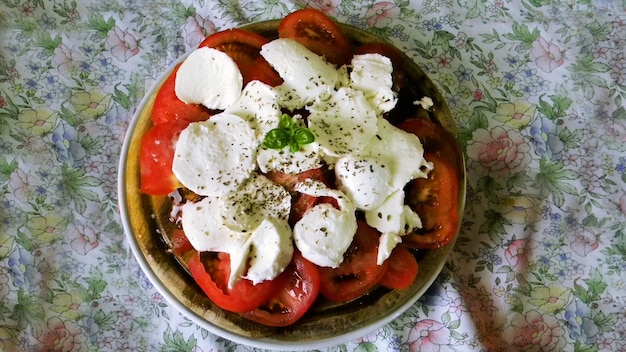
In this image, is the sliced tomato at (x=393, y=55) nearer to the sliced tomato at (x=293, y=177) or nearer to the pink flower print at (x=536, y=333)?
the sliced tomato at (x=293, y=177)

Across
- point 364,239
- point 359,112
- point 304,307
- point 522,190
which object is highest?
point 359,112

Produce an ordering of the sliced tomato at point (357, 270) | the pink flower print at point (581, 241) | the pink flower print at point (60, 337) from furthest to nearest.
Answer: the pink flower print at point (581, 241)
the pink flower print at point (60, 337)
the sliced tomato at point (357, 270)

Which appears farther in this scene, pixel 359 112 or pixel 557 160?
pixel 557 160

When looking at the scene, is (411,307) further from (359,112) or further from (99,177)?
(99,177)

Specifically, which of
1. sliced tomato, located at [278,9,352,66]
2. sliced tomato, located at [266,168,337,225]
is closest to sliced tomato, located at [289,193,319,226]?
sliced tomato, located at [266,168,337,225]

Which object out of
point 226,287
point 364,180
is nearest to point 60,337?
point 226,287

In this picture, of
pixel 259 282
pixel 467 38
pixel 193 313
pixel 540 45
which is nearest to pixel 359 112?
pixel 259 282

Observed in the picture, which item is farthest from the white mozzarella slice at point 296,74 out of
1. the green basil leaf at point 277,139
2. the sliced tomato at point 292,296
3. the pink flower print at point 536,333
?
the pink flower print at point 536,333

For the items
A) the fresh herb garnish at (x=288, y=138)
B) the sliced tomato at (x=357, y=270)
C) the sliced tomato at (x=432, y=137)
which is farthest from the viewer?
the sliced tomato at (x=432, y=137)
